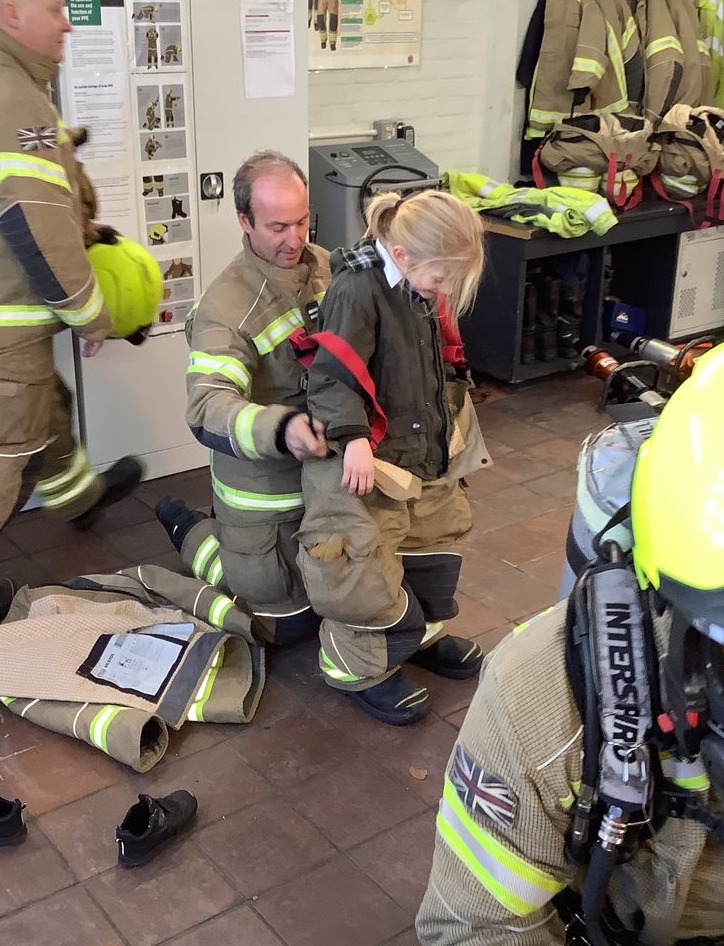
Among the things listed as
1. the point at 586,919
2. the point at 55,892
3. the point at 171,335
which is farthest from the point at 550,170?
the point at 586,919

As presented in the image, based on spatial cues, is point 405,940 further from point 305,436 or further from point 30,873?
point 305,436

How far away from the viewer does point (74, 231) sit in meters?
3.08

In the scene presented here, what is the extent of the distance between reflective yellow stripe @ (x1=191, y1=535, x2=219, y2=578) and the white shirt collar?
1049 millimetres

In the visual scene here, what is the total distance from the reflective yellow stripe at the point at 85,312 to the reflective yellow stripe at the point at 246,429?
2.46ft

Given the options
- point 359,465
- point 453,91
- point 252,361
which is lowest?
point 359,465

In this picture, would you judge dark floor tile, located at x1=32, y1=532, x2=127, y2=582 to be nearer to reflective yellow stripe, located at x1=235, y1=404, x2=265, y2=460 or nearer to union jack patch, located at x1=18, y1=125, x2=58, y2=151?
reflective yellow stripe, located at x1=235, y1=404, x2=265, y2=460

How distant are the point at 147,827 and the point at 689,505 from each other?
5.34 feet

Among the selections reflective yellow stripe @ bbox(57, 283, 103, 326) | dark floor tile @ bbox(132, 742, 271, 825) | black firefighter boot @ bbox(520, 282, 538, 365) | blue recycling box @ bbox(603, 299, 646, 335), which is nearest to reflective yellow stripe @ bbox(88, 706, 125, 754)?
dark floor tile @ bbox(132, 742, 271, 825)

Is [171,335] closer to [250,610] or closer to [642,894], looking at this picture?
[250,610]

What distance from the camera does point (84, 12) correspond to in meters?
3.48

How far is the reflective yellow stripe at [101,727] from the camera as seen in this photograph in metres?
2.68

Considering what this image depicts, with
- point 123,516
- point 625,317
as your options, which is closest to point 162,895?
point 123,516

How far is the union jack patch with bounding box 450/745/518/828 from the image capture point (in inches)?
52.4

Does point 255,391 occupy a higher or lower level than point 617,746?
lower
